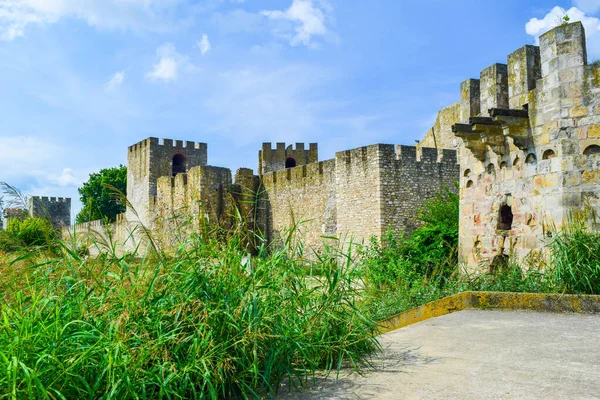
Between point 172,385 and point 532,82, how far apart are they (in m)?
6.91

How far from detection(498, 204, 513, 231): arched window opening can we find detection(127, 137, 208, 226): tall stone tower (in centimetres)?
2841

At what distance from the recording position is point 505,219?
27.7 ft

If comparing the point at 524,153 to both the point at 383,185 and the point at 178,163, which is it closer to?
the point at 383,185

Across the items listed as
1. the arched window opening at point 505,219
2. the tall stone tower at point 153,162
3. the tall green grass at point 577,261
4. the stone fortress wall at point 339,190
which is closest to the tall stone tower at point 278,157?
the tall stone tower at point 153,162

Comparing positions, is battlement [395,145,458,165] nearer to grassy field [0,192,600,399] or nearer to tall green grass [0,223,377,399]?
grassy field [0,192,600,399]

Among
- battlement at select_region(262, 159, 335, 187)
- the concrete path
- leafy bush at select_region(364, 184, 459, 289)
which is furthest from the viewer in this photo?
battlement at select_region(262, 159, 335, 187)

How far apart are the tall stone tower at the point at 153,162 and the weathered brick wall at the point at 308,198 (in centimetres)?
1232

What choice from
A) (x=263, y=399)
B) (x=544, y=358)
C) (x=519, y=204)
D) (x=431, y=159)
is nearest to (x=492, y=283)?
(x=519, y=204)

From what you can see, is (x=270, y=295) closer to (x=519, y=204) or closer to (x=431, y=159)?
(x=519, y=204)

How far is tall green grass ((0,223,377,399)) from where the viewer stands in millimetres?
2748

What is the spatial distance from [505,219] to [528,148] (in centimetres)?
122

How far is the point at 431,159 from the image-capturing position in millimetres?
18953

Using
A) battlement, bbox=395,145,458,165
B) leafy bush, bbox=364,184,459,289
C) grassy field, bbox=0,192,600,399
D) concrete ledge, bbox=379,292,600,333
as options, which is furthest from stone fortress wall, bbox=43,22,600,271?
battlement, bbox=395,145,458,165

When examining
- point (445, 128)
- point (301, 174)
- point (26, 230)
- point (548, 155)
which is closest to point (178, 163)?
point (301, 174)
